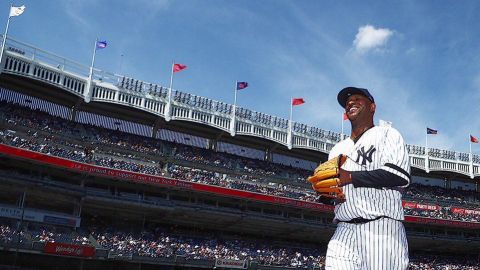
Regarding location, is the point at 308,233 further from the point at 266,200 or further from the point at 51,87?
the point at 51,87

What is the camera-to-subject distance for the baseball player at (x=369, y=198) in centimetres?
617

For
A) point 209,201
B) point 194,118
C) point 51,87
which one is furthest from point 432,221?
point 51,87

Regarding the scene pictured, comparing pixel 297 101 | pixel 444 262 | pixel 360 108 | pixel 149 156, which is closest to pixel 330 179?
pixel 360 108

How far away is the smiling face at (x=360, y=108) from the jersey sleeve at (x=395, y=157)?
0.65 meters

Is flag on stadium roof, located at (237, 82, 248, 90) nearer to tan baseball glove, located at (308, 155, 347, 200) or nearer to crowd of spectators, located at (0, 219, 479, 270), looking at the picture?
crowd of spectators, located at (0, 219, 479, 270)

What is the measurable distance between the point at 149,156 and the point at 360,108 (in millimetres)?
35863

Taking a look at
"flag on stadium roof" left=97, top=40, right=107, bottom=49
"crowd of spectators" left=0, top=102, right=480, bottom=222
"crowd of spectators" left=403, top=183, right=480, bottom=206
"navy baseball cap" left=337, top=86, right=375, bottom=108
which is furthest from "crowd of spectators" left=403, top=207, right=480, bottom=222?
"navy baseball cap" left=337, top=86, right=375, bottom=108

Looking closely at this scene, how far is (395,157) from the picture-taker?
20.4ft

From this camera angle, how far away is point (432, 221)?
48.3 meters

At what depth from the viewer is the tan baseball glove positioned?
6565 mm

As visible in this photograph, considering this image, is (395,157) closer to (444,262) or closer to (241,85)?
(241,85)

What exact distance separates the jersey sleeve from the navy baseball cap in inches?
29.7

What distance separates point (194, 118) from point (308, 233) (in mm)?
16310

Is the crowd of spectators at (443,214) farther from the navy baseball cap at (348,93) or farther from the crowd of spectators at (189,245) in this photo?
the navy baseball cap at (348,93)
